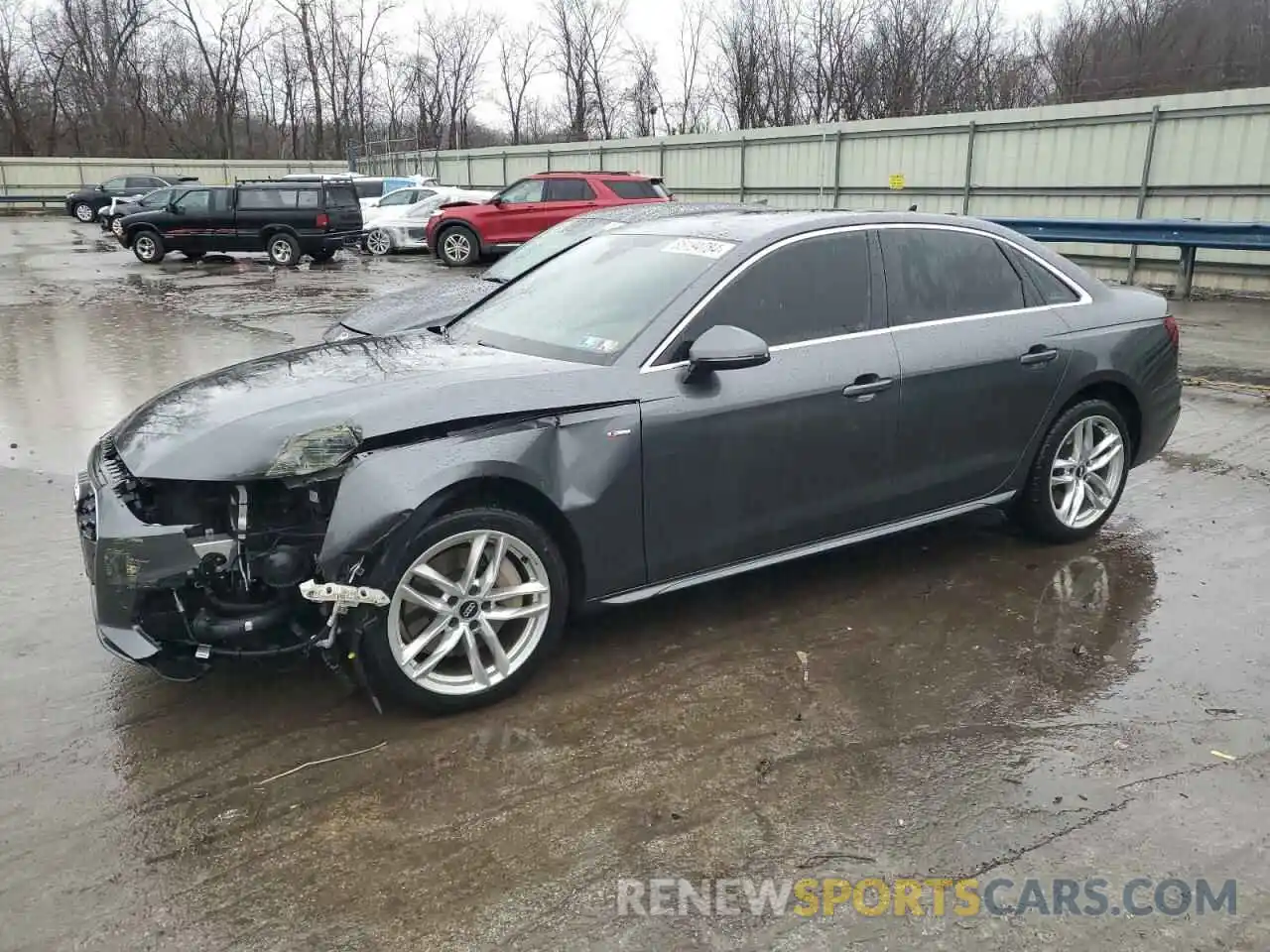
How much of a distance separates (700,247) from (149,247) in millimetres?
21159

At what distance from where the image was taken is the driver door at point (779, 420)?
3697 mm

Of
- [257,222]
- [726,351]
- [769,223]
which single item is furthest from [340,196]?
[726,351]

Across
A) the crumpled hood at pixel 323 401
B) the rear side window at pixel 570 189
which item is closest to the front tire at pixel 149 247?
the rear side window at pixel 570 189

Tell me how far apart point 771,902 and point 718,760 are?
2.16 feet

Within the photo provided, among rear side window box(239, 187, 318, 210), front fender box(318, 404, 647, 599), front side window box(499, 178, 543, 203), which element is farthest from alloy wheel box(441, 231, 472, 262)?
front fender box(318, 404, 647, 599)

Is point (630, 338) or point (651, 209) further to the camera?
point (651, 209)

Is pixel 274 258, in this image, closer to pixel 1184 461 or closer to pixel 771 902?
pixel 1184 461

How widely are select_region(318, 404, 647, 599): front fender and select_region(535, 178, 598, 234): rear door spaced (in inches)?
643

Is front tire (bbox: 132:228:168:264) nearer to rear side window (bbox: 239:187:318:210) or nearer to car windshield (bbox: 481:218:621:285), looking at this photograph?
rear side window (bbox: 239:187:318:210)

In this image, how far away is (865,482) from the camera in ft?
13.8

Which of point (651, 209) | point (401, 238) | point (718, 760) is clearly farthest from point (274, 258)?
point (718, 760)

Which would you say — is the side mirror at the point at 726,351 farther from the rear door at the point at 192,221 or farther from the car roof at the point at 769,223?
the rear door at the point at 192,221

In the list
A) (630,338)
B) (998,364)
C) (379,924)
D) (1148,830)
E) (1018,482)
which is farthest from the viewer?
(1018,482)

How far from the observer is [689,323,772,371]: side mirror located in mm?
3611
